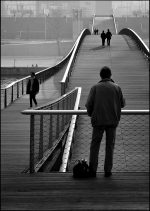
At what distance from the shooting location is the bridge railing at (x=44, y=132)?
7.36 metres

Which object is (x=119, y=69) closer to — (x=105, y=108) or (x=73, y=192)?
(x=105, y=108)

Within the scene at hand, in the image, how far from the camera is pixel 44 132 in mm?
9398

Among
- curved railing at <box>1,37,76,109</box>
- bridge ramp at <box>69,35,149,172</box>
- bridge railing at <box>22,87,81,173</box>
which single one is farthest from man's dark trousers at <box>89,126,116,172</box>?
curved railing at <box>1,37,76,109</box>

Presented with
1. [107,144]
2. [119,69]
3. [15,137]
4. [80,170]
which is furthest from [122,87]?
[80,170]

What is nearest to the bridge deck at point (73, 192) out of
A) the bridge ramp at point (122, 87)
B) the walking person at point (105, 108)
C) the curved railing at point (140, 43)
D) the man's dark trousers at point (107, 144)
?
the man's dark trousers at point (107, 144)

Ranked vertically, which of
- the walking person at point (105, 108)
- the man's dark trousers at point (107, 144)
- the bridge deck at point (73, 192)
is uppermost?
the walking person at point (105, 108)

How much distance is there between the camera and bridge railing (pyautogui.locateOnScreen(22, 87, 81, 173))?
7.36m

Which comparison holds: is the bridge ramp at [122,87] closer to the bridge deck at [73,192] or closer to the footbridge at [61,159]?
the footbridge at [61,159]

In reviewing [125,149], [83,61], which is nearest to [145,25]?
[83,61]

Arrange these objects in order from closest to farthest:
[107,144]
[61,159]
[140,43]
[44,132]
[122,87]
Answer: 1. [107,144]
2. [44,132]
3. [61,159]
4. [122,87]
5. [140,43]

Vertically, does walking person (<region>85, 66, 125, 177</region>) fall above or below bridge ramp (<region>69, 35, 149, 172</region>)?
above

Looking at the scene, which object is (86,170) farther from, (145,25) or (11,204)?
(145,25)

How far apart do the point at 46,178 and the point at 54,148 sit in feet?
8.66

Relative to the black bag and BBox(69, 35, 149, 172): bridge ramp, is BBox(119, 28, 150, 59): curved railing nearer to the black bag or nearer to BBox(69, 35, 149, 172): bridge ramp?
BBox(69, 35, 149, 172): bridge ramp
